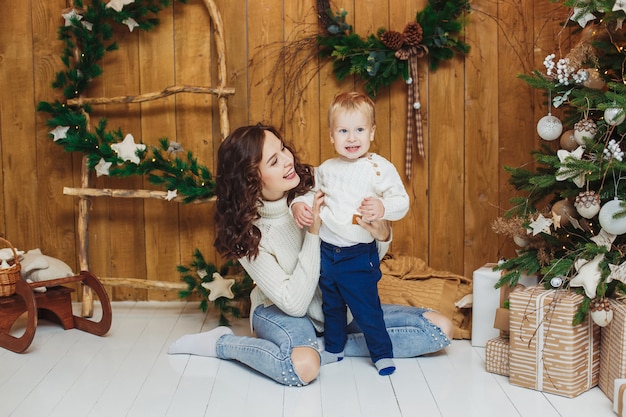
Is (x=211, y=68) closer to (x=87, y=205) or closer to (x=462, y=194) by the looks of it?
(x=87, y=205)

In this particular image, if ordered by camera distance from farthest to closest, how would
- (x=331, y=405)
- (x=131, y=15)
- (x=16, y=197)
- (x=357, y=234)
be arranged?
(x=16, y=197) → (x=131, y=15) → (x=357, y=234) → (x=331, y=405)

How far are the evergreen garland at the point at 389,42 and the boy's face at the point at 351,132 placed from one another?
0.74 meters

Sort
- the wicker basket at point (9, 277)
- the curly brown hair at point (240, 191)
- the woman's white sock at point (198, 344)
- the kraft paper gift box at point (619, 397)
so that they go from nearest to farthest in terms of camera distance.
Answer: the kraft paper gift box at point (619, 397) < the curly brown hair at point (240, 191) < the woman's white sock at point (198, 344) < the wicker basket at point (9, 277)

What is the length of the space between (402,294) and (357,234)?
2.16 ft

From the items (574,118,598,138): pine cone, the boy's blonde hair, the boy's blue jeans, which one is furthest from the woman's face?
(574,118,598,138): pine cone

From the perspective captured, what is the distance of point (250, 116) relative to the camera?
3439 millimetres

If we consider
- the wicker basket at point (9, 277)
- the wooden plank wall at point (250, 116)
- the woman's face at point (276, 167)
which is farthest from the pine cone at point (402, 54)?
the wicker basket at point (9, 277)

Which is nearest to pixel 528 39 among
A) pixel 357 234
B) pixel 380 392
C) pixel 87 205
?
pixel 357 234

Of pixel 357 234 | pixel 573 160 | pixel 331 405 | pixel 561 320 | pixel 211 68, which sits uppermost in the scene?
pixel 211 68

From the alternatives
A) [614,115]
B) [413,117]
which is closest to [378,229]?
[614,115]

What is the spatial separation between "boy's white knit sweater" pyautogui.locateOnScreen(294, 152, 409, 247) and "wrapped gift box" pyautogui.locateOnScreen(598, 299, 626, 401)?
2.47 feet

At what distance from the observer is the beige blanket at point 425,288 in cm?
304

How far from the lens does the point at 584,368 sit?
7.86ft

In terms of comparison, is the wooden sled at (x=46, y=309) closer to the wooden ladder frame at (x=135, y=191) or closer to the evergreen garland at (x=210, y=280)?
the wooden ladder frame at (x=135, y=191)
